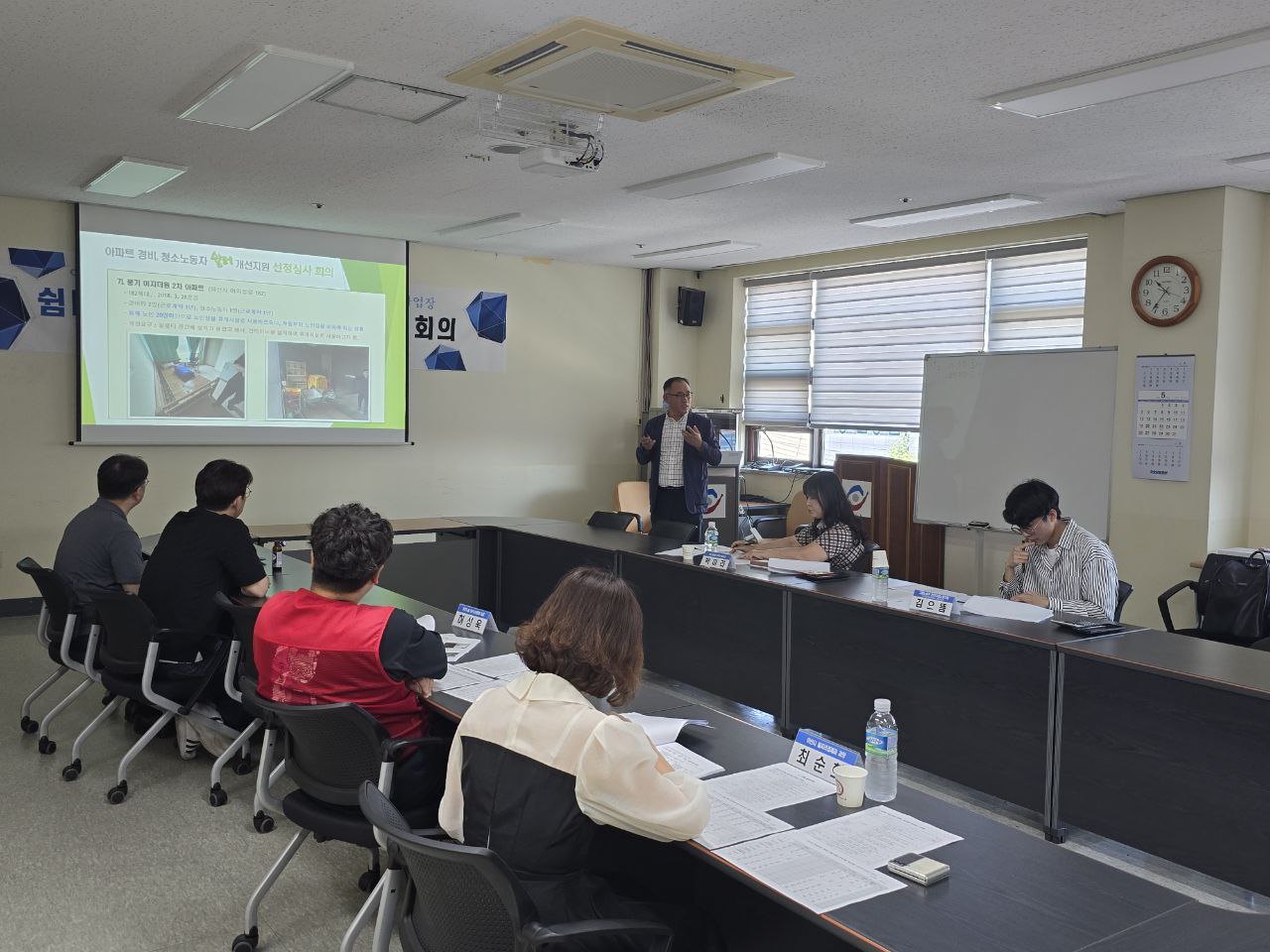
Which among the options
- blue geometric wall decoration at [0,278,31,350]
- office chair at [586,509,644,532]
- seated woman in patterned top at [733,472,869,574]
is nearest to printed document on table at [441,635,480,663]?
seated woman in patterned top at [733,472,869,574]

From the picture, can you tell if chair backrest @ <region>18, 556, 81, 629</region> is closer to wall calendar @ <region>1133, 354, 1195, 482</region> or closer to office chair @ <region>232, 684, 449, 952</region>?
office chair @ <region>232, 684, 449, 952</region>

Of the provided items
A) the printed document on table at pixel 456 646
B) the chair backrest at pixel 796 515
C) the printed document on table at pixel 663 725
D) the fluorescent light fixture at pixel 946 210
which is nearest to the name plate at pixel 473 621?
the printed document on table at pixel 456 646

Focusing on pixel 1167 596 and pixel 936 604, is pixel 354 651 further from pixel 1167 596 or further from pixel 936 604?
pixel 1167 596

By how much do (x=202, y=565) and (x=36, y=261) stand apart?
159 inches

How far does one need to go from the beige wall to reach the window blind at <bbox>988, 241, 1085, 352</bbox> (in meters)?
3.31

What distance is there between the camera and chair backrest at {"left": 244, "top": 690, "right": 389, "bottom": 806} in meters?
2.37

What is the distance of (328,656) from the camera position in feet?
8.15

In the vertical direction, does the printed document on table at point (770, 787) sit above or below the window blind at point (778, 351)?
below

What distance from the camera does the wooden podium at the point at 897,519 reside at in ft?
23.0

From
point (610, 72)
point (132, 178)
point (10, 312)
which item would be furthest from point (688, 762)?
point (10, 312)

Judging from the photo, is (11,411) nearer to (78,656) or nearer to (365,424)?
(365,424)

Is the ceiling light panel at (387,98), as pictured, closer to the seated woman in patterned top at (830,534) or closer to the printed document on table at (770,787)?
the seated woman in patterned top at (830,534)

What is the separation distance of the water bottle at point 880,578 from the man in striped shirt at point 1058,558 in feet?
1.59

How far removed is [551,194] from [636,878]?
14.7 feet
